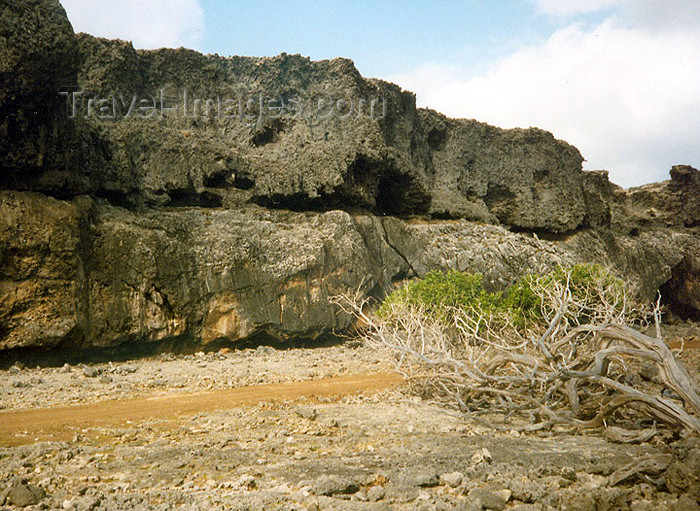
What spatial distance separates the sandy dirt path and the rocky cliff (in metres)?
3.73

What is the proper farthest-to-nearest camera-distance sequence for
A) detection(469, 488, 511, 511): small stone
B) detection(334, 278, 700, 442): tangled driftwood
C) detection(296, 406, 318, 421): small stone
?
detection(296, 406, 318, 421): small stone < detection(334, 278, 700, 442): tangled driftwood < detection(469, 488, 511, 511): small stone

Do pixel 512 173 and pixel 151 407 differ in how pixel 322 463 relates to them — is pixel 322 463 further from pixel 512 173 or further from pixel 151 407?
pixel 512 173

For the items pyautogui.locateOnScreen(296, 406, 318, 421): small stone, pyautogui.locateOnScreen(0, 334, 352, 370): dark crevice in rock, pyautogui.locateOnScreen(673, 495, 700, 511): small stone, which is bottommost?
pyautogui.locateOnScreen(0, 334, 352, 370): dark crevice in rock

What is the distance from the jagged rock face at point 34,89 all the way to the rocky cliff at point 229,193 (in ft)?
0.09

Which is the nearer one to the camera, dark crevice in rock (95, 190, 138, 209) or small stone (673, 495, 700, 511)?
small stone (673, 495, 700, 511)

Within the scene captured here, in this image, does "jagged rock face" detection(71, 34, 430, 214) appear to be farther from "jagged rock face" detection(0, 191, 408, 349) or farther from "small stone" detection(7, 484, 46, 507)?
"small stone" detection(7, 484, 46, 507)

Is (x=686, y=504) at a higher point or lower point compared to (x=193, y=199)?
lower

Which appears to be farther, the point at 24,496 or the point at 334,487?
the point at 334,487

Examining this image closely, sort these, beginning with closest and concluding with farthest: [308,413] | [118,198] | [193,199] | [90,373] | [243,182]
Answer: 1. [308,413]
2. [90,373]
3. [118,198]
4. [193,199]
5. [243,182]

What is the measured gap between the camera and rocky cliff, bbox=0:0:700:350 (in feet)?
33.5

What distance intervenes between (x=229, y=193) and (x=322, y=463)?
1022 cm

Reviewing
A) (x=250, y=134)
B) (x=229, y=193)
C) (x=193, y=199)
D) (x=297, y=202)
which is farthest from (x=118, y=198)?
(x=297, y=202)

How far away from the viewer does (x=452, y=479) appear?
4.12 metres

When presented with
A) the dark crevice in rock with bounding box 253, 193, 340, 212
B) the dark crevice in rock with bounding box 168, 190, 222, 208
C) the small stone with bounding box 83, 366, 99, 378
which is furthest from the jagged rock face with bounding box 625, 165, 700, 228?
the small stone with bounding box 83, 366, 99, 378
